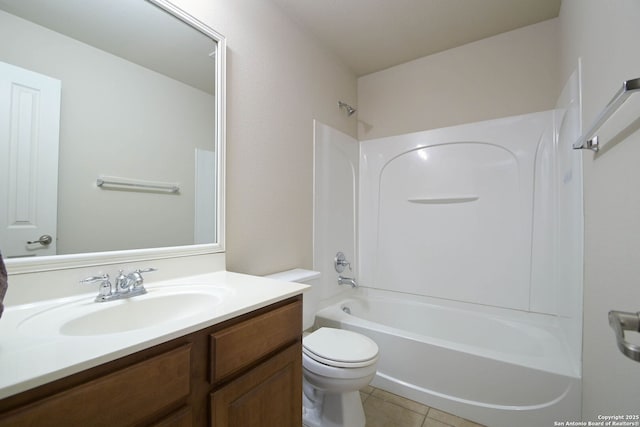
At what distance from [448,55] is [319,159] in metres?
1.40

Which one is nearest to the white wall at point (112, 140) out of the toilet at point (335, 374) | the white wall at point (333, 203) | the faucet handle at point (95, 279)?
the faucet handle at point (95, 279)

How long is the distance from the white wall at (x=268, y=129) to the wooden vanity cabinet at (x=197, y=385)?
0.65 metres

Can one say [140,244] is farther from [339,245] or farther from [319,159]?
[339,245]

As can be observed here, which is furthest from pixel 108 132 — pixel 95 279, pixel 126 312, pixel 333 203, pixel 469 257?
pixel 469 257

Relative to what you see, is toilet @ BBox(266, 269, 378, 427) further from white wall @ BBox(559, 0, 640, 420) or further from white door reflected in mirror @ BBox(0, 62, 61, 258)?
white door reflected in mirror @ BBox(0, 62, 61, 258)

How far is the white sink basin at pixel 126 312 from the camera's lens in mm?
718

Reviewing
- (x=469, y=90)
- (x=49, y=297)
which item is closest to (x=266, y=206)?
(x=49, y=297)

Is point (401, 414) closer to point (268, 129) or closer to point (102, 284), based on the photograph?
point (102, 284)

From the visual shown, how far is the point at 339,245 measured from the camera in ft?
7.69

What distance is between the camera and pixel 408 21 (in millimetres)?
1874

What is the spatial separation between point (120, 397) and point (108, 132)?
92 cm

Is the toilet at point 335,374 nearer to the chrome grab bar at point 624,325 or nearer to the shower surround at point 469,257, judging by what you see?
the shower surround at point 469,257

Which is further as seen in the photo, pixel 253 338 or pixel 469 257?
pixel 469 257

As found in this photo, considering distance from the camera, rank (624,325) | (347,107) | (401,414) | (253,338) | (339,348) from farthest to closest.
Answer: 1. (347,107)
2. (401,414)
3. (339,348)
4. (253,338)
5. (624,325)
